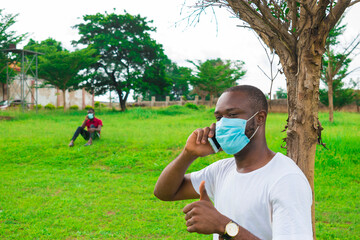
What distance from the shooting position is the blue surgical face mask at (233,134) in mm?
1856

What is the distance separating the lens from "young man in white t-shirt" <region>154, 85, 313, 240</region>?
1.47 metres

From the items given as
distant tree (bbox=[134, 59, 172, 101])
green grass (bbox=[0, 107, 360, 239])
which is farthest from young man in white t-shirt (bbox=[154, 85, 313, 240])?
distant tree (bbox=[134, 59, 172, 101])

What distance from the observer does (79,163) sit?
9.77 m

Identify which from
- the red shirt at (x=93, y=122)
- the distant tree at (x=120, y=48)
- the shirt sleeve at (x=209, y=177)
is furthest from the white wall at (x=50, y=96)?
the shirt sleeve at (x=209, y=177)

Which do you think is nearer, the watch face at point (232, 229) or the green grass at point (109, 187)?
the watch face at point (232, 229)

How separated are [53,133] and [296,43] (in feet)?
41.2

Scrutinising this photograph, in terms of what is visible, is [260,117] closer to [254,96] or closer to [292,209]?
[254,96]

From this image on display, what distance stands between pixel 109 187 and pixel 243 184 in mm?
6004

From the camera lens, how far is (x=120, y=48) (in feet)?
92.7

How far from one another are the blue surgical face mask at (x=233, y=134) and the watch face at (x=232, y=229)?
47 cm

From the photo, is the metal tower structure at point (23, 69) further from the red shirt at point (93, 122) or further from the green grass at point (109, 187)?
the red shirt at point (93, 122)

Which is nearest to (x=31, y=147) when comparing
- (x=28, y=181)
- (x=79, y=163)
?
(x=79, y=163)

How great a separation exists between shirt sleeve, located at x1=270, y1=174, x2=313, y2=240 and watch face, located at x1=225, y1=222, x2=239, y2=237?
Result: 16 cm

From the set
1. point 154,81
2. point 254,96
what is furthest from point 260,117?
point 154,81
